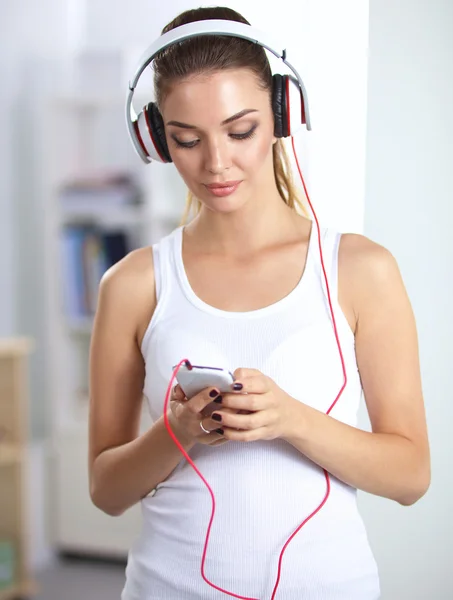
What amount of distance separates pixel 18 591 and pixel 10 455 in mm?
510

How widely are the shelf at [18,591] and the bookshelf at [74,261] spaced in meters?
0.35

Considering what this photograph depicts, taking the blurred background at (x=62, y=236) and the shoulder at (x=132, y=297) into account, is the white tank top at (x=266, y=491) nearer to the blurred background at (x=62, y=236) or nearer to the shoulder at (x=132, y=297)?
the shoulder at (x=132, y=297)

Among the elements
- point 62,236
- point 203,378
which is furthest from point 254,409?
point 62,236

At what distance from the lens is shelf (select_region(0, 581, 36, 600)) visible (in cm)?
301

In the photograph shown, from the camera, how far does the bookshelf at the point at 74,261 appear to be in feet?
10.7

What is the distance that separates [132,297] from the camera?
1.20 meters

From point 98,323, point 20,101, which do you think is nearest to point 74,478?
point 20,101

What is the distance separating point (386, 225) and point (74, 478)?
7.88ft

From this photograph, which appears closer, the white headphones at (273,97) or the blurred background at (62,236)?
the white headphones at (273,97)

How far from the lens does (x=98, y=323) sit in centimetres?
122

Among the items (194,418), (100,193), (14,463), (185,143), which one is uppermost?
(100,193)

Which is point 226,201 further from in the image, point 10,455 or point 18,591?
point 18,591

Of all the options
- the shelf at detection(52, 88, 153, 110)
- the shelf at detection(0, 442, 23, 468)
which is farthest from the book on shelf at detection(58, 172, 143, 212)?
the shelf at detection(0, 442, 23, 468)

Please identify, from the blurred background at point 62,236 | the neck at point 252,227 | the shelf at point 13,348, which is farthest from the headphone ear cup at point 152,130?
the shelf at point 13,348
